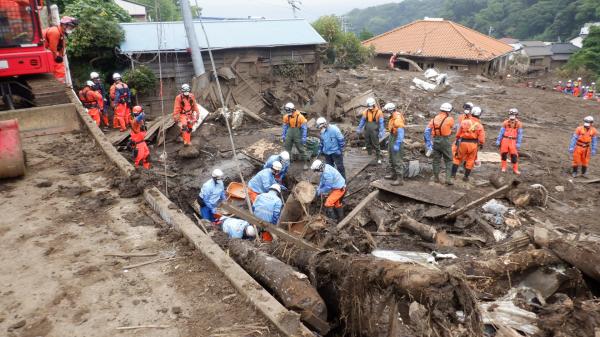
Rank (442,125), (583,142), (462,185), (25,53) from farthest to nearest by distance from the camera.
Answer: (583,142)
(462,185)
(442,125)
(25,53)

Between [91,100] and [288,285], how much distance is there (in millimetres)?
9650

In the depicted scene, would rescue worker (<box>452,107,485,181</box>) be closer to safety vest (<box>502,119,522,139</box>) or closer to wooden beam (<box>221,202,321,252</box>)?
safety vest (<box>502,119,522,139</box>)

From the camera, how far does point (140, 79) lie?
1479 cm

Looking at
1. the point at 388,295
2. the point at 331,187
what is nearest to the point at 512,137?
the point at 331,187

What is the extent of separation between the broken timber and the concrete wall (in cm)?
695

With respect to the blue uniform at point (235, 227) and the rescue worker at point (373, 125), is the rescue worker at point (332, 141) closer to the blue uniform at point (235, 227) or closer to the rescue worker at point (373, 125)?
the rescue worker at point (373, 125)

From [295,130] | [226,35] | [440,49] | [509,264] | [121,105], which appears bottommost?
[509,264]

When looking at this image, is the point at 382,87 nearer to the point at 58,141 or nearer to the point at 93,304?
the point at 58,141

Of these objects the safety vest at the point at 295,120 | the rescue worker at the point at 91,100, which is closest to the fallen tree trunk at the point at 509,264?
the safety vest at the point at 295,120

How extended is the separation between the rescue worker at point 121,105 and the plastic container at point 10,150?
19.6 feet

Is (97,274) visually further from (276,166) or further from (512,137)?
(512,137)

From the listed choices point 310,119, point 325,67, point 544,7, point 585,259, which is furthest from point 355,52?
point 544,7

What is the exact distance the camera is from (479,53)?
3098 cm

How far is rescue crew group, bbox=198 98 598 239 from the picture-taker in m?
7.28
